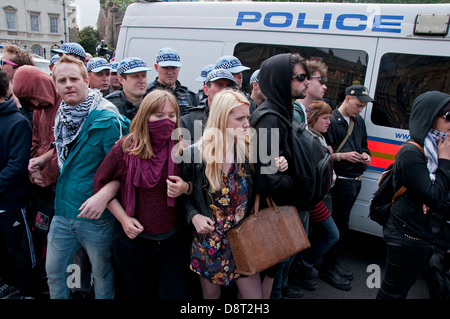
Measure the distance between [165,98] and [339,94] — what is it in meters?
2.54

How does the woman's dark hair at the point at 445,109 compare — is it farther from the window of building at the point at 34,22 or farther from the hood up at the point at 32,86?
the window of building at the point at 34,22

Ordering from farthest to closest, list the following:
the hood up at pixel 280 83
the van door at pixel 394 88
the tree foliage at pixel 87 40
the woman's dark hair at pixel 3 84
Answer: the tree foliage at pixel 87 40 < the van door at pixel 394 88 < the woman's dark hair at pixel 3 84 < the hood up at pixel 280 83

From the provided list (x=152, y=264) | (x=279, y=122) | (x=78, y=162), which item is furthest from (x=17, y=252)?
(x=279, y=122)

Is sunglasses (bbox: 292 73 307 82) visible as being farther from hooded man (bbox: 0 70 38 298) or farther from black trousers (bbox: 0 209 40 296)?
black trousers (bbox: 0 209 40 296)

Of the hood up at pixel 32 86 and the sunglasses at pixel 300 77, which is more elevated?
the sunglasses at pixel 300 77

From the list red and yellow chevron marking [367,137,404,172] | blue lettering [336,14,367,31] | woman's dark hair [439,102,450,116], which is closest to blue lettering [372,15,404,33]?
blue lettering [336,14,367,31]

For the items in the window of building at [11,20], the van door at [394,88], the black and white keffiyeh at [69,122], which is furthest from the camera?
the window of building at [11,20]

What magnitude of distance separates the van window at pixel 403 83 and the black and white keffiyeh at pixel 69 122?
3.00m

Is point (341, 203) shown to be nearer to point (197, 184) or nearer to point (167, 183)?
point (197, 184)

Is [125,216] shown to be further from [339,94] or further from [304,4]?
[304,4]

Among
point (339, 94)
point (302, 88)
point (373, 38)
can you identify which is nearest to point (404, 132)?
point (339, 94)

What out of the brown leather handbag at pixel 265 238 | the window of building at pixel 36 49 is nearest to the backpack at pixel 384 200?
the brown leather handbag at pixel 265 238

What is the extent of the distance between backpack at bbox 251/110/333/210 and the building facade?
47.8 metres

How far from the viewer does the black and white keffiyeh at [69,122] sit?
7.25 ft
